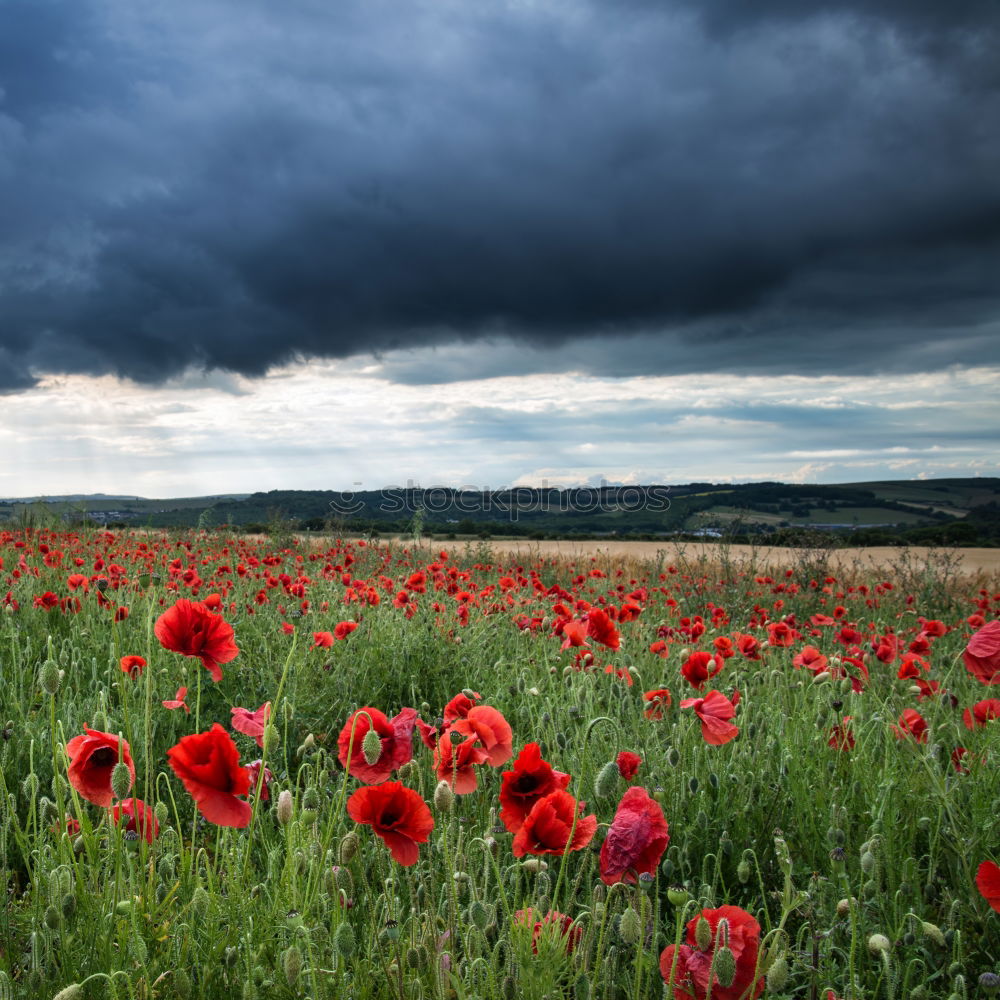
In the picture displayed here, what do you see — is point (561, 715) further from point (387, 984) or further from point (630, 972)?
point (387, 984)

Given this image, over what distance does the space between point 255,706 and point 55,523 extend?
919 centimetres

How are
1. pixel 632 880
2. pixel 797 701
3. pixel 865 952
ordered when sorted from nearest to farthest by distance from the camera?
pixel 632 880, pixel 865 952, pixel 797 701

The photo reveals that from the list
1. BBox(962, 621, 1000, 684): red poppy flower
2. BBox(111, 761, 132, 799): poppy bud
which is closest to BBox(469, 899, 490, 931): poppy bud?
BBox(111, 761, 132, 799): poppy bud

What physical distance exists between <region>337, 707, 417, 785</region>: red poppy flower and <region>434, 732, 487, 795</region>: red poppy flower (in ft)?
0.24

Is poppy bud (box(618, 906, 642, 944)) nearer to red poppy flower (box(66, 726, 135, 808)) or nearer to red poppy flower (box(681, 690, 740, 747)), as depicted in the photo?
red poppy flower (box(681, 690, 740, 747))

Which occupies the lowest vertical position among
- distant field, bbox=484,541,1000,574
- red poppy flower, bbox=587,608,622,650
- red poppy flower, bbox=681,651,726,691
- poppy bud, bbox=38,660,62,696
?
distant field, bbox=484,541,1000,574

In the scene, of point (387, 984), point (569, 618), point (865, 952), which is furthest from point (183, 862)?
point (569, 618)

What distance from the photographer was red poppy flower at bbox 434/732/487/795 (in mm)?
1521

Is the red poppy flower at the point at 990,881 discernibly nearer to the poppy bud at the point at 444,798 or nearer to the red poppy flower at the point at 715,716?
the red poppy flower at the point at 715,716

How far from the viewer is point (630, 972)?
6.00 feet

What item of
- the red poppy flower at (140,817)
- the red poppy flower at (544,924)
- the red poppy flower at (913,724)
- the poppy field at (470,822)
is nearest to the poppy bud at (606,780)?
the poppy field at (470,822)

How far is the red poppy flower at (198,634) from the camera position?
180cm

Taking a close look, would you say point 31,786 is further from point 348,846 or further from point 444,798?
point 444,798

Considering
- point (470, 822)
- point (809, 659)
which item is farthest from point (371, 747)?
point (809, 659)
